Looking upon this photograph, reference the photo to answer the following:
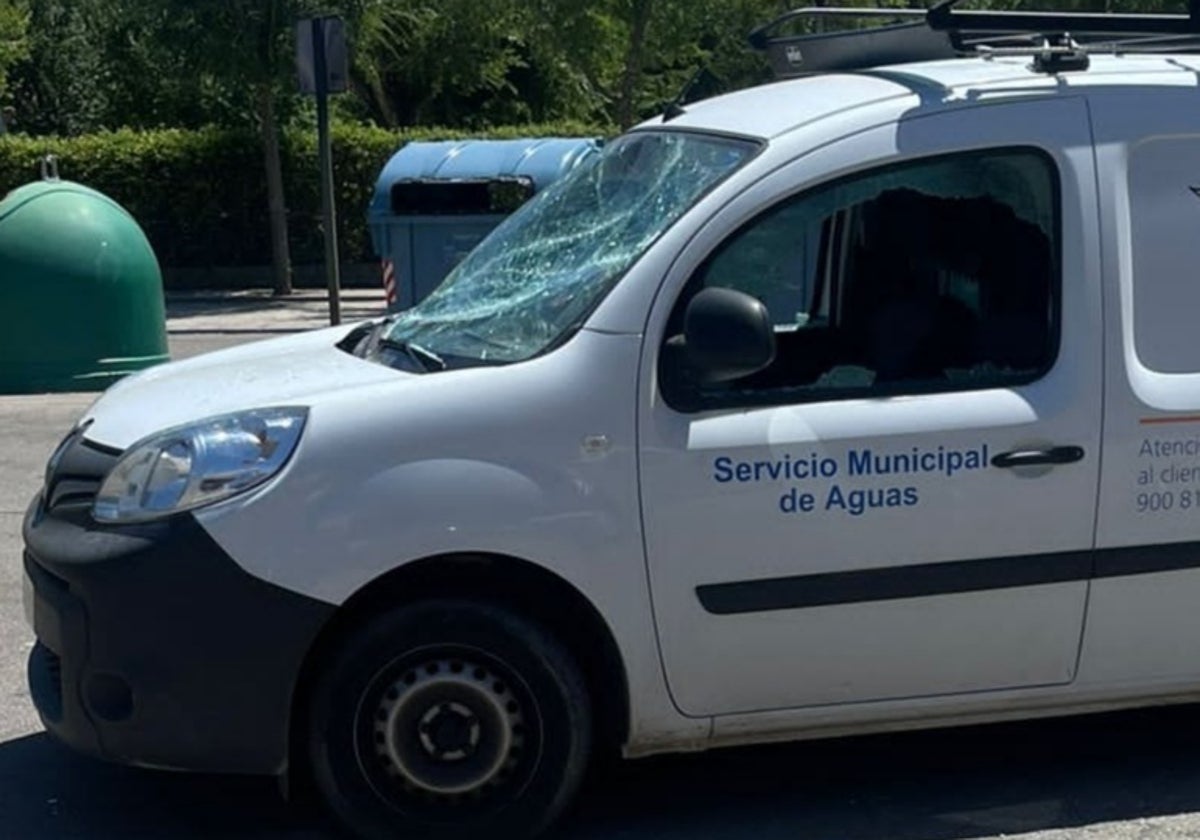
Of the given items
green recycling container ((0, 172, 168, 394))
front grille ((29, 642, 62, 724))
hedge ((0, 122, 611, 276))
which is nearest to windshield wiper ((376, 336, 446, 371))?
front grille ((29, 642, 62, 724))

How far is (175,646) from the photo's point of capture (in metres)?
4.04

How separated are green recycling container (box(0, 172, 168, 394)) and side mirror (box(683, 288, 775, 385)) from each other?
8.92 m

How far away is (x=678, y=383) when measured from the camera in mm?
4180

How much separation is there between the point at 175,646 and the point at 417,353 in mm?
997

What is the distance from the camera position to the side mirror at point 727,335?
4.07 metres

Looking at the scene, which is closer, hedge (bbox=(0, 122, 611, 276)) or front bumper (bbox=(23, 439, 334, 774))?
front bumper (bbox=(23, 439, 334, 774))

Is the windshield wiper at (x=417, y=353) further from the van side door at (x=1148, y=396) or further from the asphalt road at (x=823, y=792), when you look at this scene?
the van side door at (x=1148, y=396)

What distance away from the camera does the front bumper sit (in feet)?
13.2

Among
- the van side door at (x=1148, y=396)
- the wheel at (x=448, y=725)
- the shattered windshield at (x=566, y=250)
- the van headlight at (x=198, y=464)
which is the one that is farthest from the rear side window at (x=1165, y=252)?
the van headlight at (x=198, y=464)

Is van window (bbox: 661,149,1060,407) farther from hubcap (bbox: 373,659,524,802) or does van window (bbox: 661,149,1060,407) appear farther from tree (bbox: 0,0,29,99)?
tree (bbox: 0,0,29,99)

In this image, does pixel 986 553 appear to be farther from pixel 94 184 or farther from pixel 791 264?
pixel 94 184

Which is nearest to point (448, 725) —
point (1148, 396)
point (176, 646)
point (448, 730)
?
point (448, 730)

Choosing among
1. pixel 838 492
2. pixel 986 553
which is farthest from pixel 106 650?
pixel 986 553

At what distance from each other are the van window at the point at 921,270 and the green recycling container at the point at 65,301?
342 inches
